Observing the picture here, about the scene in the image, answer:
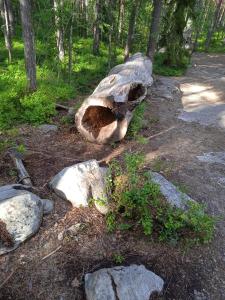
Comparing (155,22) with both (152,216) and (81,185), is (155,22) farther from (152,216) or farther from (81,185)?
(152,216)

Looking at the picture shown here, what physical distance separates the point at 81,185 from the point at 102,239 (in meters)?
1.02

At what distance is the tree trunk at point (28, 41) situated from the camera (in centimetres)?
900

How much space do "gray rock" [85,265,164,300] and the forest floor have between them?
14 cm

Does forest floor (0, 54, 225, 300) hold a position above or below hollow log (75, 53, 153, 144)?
below

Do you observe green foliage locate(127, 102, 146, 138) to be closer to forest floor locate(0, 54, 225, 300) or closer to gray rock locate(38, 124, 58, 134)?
forest floor locate(0, 54, 225, 300)

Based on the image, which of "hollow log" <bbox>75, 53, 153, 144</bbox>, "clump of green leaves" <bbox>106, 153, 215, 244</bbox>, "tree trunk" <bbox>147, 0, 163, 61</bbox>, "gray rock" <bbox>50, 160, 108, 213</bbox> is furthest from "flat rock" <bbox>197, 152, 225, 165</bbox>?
"tree trunk" <bbox>147, 0, 163, 61</bbox>

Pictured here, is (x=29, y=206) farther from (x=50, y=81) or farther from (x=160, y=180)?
(x=50, y=81)

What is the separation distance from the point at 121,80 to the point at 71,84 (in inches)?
177

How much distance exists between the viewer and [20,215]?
165 inches

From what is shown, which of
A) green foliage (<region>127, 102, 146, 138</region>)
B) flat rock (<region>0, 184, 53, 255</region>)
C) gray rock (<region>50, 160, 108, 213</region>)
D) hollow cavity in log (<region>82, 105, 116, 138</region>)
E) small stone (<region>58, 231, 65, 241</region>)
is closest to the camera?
flat rock (<region>0, 184, 53, 255</region>)

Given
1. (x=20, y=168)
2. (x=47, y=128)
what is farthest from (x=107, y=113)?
(x=20, y=168)

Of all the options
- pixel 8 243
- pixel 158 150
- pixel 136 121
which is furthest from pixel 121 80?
pixel 8 243

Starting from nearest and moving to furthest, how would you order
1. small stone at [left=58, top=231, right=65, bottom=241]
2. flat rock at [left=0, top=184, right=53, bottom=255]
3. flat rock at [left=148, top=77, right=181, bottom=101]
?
flat rock at [left=0, top=184, right=53, bottom=255] → small stone at [left=58, top=231, right=65, bottom=241] → flat rock at [left=148, top=77, right=181, bottom=101]

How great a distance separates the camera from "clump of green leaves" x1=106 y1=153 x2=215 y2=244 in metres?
4.31
